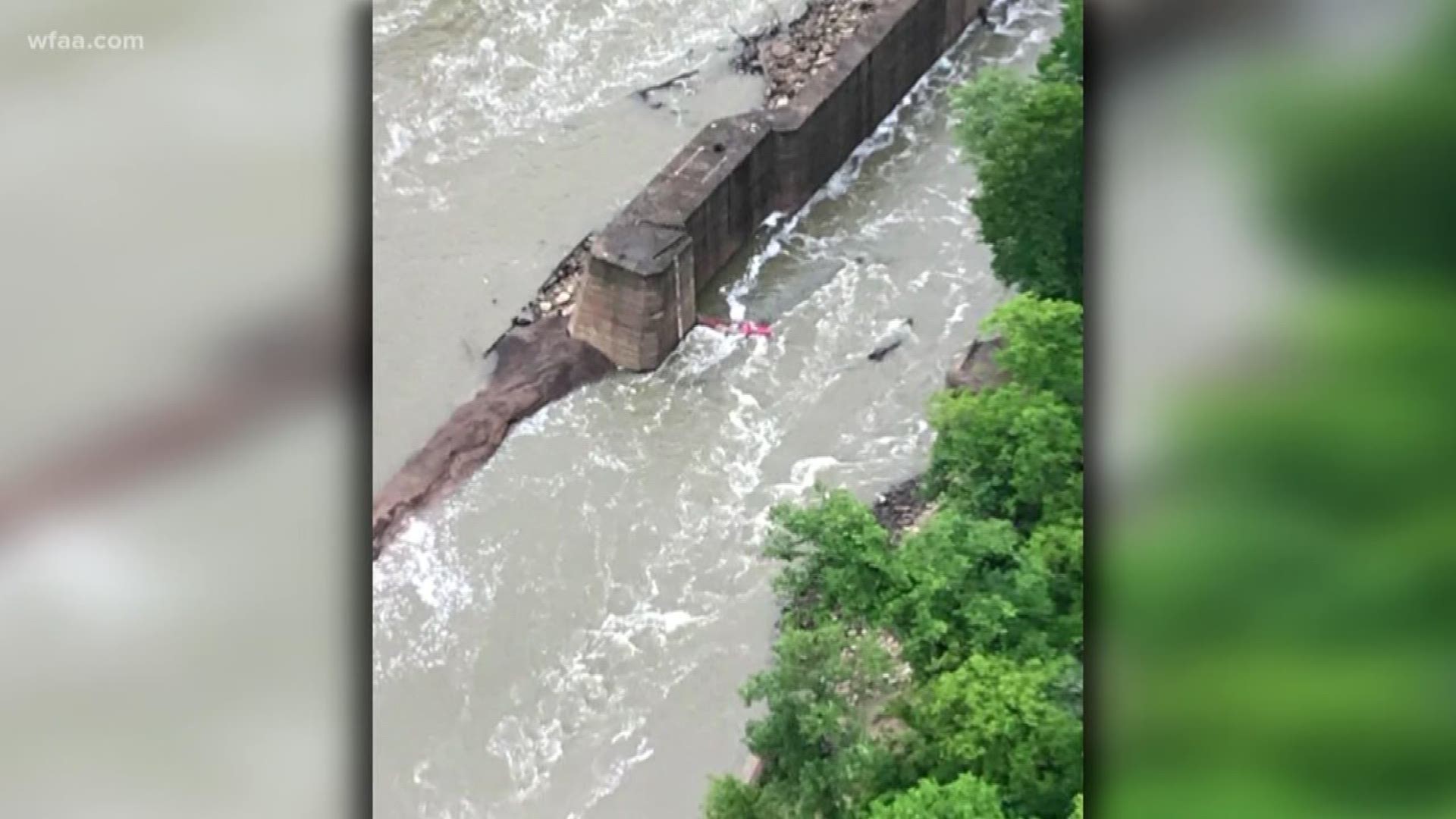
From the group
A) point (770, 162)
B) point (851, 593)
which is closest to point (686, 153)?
point (770, 162)

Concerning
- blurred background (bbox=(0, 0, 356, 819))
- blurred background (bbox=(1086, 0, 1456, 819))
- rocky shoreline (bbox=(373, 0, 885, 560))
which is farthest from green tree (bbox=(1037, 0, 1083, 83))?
blurred background (bbox=(0, 0, 356, 819))

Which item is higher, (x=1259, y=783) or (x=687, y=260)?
(x=687, y=260)

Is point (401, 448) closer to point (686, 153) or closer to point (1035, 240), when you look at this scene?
point (686, 153)

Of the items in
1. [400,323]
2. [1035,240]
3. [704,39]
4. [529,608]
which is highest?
→ [704,39]

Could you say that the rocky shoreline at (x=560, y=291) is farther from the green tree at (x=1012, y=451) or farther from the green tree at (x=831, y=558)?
the green tree at (x=1012, y=451)

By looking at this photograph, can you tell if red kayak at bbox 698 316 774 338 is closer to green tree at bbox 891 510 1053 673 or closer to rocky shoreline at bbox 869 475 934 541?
rocky shoreline at bbox 869 475 934 541
